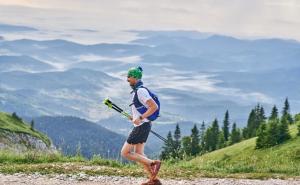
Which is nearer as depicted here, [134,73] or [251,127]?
[134,73]

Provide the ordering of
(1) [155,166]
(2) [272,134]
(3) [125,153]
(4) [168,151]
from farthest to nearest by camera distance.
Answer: (4) [168,151]
(2) [272,134]
(1) [155,166]
(3) [125,153]

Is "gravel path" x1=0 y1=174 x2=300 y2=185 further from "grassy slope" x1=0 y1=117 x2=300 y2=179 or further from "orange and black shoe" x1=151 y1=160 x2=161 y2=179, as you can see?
"orange and black shoe" x1=151 y1=160 x2=161 y2=179

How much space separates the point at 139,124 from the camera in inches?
709

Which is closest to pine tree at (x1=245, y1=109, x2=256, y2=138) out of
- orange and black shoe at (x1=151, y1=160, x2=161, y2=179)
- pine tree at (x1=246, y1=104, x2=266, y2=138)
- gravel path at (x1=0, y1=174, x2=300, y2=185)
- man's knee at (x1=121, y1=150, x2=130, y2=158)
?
pine tree at (x1=246, y1=104, x2=266, y2=138)

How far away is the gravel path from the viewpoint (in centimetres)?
1944

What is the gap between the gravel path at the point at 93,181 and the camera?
63.8ft

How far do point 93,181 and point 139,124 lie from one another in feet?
10.9

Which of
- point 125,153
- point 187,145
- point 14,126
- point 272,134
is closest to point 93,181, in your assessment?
point 125,153

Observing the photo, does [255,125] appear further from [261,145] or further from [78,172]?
[78,172]

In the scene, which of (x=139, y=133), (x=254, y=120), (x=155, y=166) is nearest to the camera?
(x=139, y=133)

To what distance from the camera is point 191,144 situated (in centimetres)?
11956

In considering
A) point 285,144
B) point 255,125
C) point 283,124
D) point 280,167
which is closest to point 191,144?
point 255,125

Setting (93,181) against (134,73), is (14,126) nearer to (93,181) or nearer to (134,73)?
(93,181)

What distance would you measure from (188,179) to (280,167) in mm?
5465
